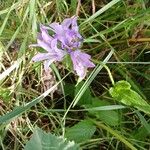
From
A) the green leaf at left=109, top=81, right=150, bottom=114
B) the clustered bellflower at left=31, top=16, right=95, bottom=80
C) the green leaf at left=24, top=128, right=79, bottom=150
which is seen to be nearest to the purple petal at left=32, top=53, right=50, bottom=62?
the clustered bellflower at left=31, top=16, right=95, bottom=80

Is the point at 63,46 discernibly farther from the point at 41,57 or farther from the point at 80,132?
the point at 80,132

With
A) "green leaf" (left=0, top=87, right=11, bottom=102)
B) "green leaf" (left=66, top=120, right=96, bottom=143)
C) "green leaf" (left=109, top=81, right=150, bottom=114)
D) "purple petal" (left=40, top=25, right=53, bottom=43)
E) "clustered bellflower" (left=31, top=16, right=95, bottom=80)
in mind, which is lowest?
"green leaf" (left=66, top=120, right=96, bottom=143)

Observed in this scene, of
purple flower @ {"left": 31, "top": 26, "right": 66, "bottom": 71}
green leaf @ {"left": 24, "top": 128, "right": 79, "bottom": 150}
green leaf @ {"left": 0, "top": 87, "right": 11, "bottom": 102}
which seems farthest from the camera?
green leaf @ {"left": 0, "top": 87, "right": 11, "bottom": 102}

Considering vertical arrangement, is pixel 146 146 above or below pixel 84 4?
below

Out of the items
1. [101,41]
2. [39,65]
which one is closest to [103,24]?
[101,41]

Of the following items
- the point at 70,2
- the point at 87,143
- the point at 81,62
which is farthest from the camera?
the point at 70,2

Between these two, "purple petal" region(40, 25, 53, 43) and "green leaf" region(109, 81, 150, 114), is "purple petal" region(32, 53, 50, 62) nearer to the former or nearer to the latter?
"purple petal" region(40, 25, 53, 43)

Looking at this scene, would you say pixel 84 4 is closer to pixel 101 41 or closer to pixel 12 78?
pixel 101 41

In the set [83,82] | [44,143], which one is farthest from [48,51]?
[44,143]

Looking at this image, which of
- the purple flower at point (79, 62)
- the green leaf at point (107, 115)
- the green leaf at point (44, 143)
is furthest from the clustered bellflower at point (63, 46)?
the green leaf at point (44, 143)
